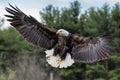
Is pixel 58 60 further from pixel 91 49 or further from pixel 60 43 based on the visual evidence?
pixel 91 49

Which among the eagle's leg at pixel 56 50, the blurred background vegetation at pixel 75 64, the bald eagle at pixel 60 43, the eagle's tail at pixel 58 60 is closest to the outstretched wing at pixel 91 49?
the bald eagle at pixel 60 43

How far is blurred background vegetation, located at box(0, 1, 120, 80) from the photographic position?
87.4ft

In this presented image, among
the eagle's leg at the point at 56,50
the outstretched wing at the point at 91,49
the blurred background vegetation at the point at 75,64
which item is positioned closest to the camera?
the outstretched wing at the point at 91,49

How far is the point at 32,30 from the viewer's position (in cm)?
884

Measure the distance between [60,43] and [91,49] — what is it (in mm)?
520

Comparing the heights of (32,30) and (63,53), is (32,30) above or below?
above

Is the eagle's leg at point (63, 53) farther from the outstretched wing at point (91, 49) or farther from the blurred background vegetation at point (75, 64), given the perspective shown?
the blurred background vegetation at point (75, 64)

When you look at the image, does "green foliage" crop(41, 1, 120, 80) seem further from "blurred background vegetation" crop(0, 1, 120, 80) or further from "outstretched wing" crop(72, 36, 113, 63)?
"outstretched wing" crop(72, 36, 113, 63)

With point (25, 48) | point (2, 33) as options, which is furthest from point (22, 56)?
point (2, 33)

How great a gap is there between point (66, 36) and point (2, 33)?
22.9 m

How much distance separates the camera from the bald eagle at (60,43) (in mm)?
8453

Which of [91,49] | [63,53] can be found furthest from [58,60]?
[91,49]

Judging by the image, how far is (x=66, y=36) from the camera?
848cm

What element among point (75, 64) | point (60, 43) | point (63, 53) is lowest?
point (75, 64)
